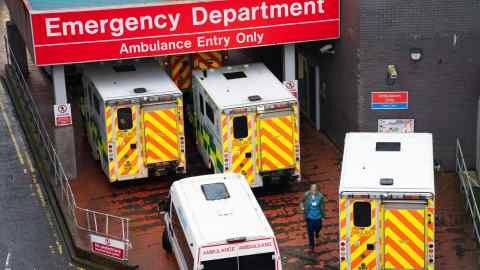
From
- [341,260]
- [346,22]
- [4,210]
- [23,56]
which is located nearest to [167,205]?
[341,260]

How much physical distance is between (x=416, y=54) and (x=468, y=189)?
3979 mm

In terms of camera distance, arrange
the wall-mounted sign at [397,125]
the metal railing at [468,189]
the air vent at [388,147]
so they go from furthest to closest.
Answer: the wall-mounted sign at [397,125] → the metal railing at [468,189] → the air vent at [388,147]

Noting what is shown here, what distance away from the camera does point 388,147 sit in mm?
25672

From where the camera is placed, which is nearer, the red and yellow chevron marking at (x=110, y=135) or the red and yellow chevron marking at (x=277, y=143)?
the red and yellow chevron marking at (x=277, y=143)

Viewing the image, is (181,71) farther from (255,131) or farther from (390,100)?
(390,100)

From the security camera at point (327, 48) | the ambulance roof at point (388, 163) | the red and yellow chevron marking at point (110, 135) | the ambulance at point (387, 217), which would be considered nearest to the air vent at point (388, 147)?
the ambulance roof at point (388, 163)

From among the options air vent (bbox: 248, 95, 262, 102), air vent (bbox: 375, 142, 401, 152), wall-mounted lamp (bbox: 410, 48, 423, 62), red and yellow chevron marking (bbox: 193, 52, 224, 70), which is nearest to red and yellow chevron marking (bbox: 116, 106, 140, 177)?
air vent (bbox: 248, 95, 262, 102)

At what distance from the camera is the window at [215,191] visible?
2447 centimetres

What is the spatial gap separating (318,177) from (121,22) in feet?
23.1

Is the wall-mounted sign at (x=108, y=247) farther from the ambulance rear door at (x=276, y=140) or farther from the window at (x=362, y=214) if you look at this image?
the window at (x=362, y=214)

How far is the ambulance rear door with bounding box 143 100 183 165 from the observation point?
3081 centimetres

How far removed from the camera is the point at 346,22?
32031mm

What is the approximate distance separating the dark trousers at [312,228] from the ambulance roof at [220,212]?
226cm

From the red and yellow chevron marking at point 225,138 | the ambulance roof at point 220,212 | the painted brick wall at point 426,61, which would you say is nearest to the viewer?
the ambulance roof at point 220,212
